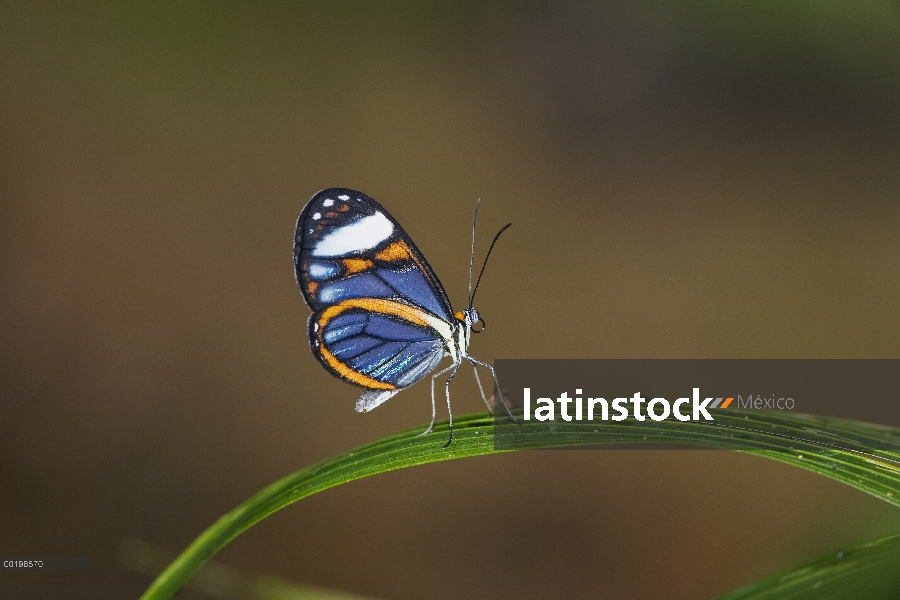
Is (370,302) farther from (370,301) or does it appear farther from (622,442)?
(622,442)

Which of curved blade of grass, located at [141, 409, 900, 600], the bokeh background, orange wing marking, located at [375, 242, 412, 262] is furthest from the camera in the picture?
the bokeh background

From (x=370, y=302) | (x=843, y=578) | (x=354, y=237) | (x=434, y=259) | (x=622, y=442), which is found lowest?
(x=843, y=578)

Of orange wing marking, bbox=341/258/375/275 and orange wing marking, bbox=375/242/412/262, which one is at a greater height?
orange wing marking, bbox=375/242/412/262

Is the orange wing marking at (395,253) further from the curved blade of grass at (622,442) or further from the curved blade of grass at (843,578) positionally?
the curved blade of grass at (843,578)

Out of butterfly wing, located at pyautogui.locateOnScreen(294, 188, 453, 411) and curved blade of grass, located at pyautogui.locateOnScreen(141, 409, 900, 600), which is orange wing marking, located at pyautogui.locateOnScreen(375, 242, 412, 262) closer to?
butterfly wing, located at pyautogui.locateOnScreen(294, 188, 453, 411)

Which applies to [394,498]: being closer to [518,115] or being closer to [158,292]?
[158,292]

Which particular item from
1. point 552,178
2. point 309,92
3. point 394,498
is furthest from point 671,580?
point 309,92

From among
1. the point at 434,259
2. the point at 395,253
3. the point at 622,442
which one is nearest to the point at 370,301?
the point at 395,253

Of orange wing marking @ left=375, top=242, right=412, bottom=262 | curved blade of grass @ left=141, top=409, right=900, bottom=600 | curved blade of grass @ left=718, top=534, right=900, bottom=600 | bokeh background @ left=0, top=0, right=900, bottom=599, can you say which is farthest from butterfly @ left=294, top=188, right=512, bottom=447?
bokeh background @ left=0, top=0, right=900, bottom=599
